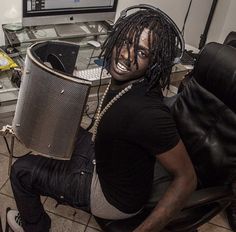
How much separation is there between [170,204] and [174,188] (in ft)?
0.17

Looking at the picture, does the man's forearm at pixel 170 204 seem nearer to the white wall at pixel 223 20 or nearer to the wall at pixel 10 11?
the wall at pixel 10 11

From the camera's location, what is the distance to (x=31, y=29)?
2061 millimetres

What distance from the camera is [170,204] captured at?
104 centimetres

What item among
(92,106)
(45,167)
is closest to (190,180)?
(45,167)

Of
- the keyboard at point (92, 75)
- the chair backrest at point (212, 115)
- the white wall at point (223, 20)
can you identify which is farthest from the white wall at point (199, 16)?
the chair backrest at point (212, 115)

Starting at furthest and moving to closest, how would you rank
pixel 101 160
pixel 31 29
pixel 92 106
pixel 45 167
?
pixel 92 106 < pixel 31 29 < pixel 45 167 < pixel 101 160

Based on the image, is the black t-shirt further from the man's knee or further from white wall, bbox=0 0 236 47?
white wall, bbox=0 0 236 47

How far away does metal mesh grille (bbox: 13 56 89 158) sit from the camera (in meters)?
1.11

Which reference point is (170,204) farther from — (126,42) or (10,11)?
(10,11)

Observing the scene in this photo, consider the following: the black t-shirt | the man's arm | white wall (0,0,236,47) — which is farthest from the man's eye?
white wall (0,0,236,47)

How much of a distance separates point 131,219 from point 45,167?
1.19ft

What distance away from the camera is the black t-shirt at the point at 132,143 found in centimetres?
96

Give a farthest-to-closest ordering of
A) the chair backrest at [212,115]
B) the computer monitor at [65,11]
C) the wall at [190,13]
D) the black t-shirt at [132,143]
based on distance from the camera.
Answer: the wall at [190,13]
the computer monitor at [65,11]
the chair backrest at [212,115]
the black t-shirt at [132,143]

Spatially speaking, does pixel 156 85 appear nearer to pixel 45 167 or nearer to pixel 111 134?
pixel 111 134
